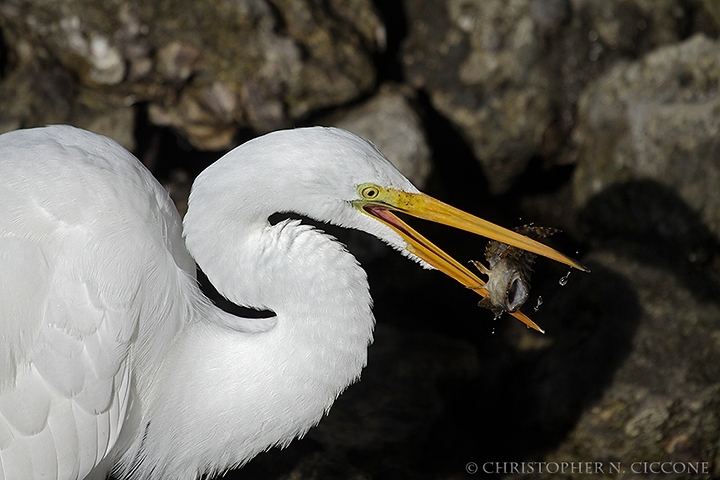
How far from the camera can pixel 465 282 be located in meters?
2.26

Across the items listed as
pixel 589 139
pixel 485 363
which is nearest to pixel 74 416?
pixel 485 363

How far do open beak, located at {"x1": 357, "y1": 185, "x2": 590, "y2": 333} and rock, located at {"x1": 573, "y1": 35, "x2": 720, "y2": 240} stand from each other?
207cm

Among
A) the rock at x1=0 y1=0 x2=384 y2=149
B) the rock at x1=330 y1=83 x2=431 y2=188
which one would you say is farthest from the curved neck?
the rock at x1=0 y1=0 x2=384 y2=149

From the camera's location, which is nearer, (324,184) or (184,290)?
(324,184)

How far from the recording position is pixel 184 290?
241cm

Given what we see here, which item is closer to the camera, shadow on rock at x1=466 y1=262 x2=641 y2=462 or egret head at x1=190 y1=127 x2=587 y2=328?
egret head at x1=190 y1=127 x2=587 y2=328

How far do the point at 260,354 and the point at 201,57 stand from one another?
2183 mm

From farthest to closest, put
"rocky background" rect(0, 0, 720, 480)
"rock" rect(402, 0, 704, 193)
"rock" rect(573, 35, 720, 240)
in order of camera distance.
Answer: "rock" rect(402, 0, 704, 193)
"rock" rect(573, 35, 720, 240)
"rocky background" rect(0, 0, 720, 480)

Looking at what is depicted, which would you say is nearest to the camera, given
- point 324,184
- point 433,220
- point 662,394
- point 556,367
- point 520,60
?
point 324,184

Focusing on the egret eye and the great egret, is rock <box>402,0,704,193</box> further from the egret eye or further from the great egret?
the egret eye

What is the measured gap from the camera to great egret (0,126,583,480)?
2.07 metres

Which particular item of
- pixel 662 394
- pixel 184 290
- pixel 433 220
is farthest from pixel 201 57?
pixel 662 394

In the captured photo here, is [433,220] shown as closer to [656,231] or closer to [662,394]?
[662,394]

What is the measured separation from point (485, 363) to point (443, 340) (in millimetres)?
274
